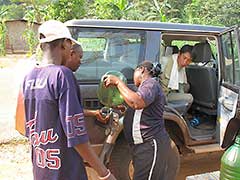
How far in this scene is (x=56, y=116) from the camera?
176 centimetres

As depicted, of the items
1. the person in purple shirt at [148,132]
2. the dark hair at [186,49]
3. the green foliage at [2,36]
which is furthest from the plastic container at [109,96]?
the green foliage at [2,36]

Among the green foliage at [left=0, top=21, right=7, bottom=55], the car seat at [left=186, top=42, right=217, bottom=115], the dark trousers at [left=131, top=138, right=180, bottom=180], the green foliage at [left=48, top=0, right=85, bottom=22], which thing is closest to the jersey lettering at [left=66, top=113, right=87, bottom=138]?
the dark trousers at [left=131, top=138, right=180, bottom=180]

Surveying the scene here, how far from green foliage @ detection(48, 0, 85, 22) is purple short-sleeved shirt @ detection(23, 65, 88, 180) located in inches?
528

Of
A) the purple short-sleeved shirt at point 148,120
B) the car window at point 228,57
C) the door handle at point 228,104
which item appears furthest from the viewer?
the car window at point 228,57

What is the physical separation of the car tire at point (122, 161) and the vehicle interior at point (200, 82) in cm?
87

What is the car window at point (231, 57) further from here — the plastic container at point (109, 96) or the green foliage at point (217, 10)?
the green foliage at point (217, 10)

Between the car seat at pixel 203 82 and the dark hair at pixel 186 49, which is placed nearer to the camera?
the dark hair at pixel 186 49

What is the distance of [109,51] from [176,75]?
1.04 m

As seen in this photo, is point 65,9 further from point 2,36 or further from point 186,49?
point 186,49

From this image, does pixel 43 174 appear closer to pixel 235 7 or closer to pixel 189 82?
pixel 189 82

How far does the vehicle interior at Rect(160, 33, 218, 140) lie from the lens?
430 centimetres

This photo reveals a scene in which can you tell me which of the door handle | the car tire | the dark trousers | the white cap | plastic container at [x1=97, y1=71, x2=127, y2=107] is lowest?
the car tire

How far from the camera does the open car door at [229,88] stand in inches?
141

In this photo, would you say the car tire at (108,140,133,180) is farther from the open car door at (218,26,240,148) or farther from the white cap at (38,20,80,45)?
the white cap at (38,20,80,45)
